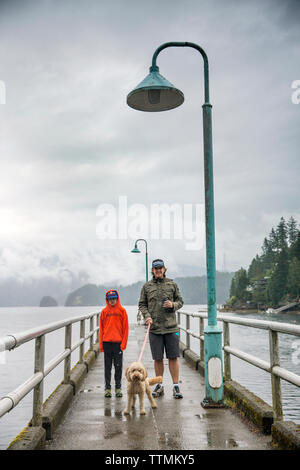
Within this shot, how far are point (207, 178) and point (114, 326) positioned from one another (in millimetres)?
2689

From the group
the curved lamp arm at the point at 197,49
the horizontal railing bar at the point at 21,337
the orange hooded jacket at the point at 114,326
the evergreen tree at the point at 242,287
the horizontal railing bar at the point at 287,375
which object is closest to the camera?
the horizontal railing bar at the point at 21,337

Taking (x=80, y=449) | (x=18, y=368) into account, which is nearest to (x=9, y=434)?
(x=80, y=449)

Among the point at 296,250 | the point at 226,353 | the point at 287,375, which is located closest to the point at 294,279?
the point at 296,250

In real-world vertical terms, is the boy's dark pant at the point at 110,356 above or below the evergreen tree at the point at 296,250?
below

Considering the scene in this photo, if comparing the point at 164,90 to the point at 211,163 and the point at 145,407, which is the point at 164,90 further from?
the point at 145,407

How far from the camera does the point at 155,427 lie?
202 inches

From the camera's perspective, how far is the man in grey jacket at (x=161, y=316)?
6.68 m

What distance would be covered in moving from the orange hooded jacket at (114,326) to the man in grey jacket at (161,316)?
0.44 meters

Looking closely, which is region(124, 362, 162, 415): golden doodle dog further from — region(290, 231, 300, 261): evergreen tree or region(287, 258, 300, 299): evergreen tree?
region(290, 231, 300, 261): evergreen tree

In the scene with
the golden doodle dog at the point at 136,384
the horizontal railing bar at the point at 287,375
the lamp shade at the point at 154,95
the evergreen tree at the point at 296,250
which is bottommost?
the golden doodle dog at the point at 136,384

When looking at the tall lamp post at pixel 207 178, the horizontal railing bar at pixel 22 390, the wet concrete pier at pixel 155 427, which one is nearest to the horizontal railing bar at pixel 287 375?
the wet concrete pier at pixel 155 427

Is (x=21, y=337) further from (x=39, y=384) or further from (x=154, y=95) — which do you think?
(x=154, y=95)

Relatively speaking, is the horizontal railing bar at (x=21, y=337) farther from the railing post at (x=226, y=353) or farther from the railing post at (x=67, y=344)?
the railing post at (x=226, y=353)
